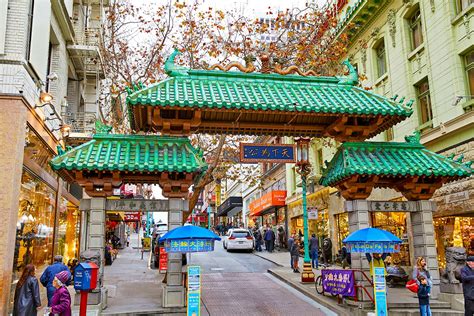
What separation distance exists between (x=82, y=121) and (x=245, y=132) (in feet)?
40.9

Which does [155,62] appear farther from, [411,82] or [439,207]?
[439,207]

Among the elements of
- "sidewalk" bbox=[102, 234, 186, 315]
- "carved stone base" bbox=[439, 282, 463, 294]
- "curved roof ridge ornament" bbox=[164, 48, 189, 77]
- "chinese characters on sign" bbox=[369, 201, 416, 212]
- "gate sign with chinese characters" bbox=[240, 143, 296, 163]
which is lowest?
"sidewalk" bbox=[102, 234, 186, 315]

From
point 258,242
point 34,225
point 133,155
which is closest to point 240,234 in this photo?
point 258,242

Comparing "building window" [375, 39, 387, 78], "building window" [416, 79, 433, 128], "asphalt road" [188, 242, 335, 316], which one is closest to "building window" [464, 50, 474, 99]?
"building window" [416, 79, 433, 128]

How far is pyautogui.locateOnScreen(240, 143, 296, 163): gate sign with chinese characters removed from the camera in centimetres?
1166

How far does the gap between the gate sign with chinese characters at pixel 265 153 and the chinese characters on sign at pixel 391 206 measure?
104 inches

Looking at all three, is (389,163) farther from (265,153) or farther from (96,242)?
(96,242)

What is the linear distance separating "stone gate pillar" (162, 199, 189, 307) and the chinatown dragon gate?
25 mm

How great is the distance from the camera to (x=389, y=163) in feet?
36.6

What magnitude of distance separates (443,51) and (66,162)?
14388 mm

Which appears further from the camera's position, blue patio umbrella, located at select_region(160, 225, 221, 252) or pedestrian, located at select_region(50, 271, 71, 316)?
blue patio umbrella, located at select_region(160, 225, 221, 252)

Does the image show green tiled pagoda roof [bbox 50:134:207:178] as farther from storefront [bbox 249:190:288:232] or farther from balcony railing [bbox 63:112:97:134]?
storefront [bbox 249:190:288:232]

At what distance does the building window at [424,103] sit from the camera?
57.6 feet

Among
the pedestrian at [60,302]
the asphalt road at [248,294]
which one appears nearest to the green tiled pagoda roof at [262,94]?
the asphalt road at [248,294]
